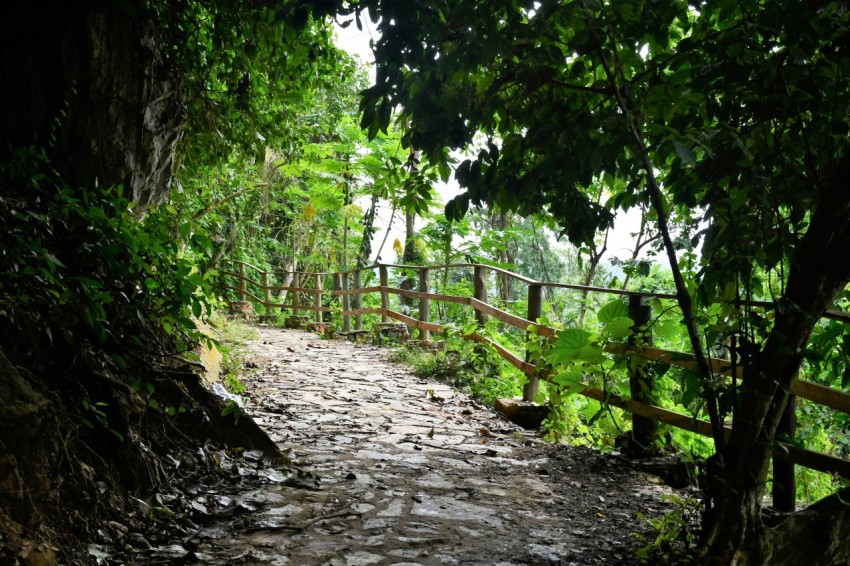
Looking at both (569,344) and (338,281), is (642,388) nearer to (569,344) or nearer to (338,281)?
(569,344)

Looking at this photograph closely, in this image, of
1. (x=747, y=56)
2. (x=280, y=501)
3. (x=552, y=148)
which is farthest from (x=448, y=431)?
(x=747, y=56)

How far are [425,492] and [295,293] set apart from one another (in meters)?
11.9

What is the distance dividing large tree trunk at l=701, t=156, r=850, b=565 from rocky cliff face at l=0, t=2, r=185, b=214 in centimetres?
329

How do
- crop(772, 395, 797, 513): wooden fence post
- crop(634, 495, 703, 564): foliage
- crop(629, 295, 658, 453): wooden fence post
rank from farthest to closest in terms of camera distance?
crop(629, 295, 658, 453): wooden fence post
crop(772, 395, 797, 513): wooden fence post
crop(634, 495, 703, 564): foliage

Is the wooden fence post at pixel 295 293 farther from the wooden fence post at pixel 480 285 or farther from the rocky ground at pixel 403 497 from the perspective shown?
the rocky ground at pixel 403 497

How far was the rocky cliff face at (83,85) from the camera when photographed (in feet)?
10.6

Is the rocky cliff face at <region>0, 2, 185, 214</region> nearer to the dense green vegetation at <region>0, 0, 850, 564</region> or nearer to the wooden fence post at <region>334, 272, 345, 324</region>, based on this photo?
the dense green vegetation at <region>0, 0, 850, 564</region>

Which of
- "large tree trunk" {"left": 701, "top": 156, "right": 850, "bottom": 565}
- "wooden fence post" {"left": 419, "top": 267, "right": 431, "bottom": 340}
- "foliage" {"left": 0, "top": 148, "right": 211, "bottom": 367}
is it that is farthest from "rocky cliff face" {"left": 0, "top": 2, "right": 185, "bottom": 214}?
"wooden fence post" {"left": 419, "top": 267, "right": 431, "bottom": 340}

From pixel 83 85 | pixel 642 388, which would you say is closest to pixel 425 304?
pixel 642 388

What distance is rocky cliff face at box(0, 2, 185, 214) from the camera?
3238 millimetres

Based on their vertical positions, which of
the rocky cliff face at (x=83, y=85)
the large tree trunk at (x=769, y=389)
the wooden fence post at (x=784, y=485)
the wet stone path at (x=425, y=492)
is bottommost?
the wet stone path at (x=425, y=492)

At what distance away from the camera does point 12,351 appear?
93.2 inches

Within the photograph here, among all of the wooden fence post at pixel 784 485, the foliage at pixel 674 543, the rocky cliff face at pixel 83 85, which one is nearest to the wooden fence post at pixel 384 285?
the rocky cliff face at pixel 83 85

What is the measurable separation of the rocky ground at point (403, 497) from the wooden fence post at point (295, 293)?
30.5 feet
